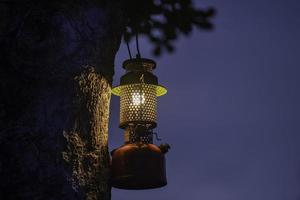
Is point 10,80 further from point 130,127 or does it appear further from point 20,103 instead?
point 130,127

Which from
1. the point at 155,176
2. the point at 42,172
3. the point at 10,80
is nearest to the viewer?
the point at 42,172

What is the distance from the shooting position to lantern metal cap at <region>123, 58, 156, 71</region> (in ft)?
9.46

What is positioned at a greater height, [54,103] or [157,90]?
[157,90]

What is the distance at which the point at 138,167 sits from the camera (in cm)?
238

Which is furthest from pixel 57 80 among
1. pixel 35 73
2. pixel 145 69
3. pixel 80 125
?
pixel 145 69

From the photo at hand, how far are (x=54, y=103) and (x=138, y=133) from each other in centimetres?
90

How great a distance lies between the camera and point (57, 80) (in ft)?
6.31

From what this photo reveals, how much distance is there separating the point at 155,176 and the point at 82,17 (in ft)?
3.21

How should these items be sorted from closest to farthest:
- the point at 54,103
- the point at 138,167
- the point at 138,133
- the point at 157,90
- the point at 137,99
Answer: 1. the point at 54,103
2. the point at 138,167
3. the point at 138,133
4. the point at 137,99
5. the point at 157,90

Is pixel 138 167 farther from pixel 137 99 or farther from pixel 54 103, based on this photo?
pixel 54 103

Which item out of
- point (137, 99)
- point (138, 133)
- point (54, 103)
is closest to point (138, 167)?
point (138, 133)

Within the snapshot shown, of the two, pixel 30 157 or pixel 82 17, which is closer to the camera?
pixel 30 157

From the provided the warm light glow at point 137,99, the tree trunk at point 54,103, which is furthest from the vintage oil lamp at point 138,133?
the tree trunk at point 54,103

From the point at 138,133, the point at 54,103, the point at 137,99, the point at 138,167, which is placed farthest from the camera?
the point at 137,99
